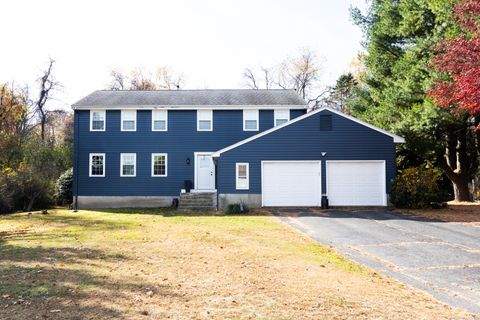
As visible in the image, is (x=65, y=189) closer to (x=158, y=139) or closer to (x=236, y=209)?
(x=158, y=139)

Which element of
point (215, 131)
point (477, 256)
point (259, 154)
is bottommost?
point (477, 256)

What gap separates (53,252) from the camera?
845cm

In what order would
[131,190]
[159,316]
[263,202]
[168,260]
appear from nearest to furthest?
[159,316], [168,260], [263,202], [131,190]

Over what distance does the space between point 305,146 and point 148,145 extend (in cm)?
950

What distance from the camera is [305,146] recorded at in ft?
63.5

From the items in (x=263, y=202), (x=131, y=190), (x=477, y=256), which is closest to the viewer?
(x=477, y=256)

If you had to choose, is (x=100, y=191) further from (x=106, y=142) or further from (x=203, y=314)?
(x=203, y=314)

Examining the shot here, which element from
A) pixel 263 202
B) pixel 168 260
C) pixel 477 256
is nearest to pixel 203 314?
pixel 168 260

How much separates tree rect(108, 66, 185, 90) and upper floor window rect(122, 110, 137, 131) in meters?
22.3

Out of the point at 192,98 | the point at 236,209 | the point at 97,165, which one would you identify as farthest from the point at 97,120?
the point at 236,209

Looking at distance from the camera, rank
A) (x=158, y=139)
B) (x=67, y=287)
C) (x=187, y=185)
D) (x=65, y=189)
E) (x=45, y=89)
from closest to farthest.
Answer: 1. (x=67, y=287)
2. (x=187, y=185)
3. (x=158, y=139)
4. (x=65, y=189)
5. (x=45, y=89)

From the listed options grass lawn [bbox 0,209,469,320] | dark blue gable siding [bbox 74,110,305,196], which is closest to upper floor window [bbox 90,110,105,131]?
dark blue gable siding [bbox 74,110,305,196]

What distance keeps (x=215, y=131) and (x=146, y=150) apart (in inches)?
171

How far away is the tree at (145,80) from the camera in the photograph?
1753 inches
